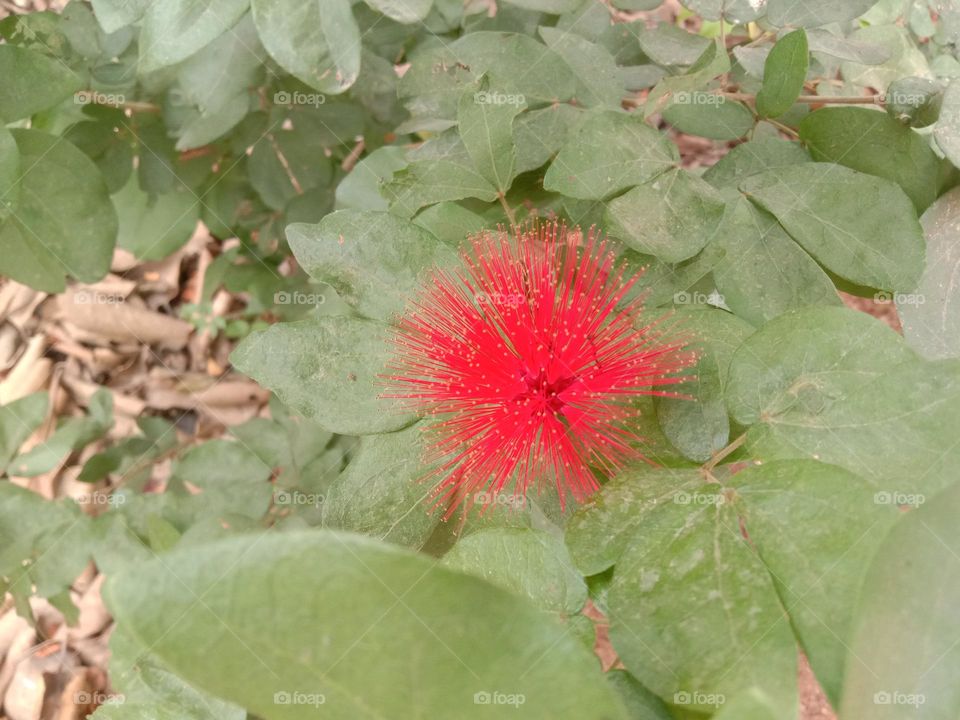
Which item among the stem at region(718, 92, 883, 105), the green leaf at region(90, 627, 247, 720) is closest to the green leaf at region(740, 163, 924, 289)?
the stem at region(718, 92, 883, 105)

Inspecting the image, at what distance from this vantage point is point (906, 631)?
1.77 ft

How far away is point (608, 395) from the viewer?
76 centimetres

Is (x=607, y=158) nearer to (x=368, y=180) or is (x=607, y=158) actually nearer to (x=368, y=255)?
(x=368, y=255)

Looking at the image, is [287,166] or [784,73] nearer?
[784,73]

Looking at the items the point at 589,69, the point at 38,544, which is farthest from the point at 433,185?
the point at 38,544

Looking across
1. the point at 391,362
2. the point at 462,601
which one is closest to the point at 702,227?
the point at 391,362

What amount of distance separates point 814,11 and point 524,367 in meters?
0.52

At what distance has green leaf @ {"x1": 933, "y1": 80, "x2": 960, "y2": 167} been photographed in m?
0.82

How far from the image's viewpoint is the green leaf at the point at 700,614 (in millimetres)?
586

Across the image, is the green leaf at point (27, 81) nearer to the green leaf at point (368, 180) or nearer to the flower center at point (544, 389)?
the green leaf at point (368, 180)

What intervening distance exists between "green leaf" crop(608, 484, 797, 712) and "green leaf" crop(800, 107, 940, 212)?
1.54ft

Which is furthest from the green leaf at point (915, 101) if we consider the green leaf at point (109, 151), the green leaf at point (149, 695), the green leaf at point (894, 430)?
the green leaf at point (109, 151)

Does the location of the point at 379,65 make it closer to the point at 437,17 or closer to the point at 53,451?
the point at 437,17

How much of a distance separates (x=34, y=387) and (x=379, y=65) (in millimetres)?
1334
